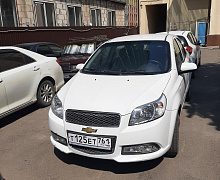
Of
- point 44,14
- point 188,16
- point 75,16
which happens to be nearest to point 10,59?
point 44,14

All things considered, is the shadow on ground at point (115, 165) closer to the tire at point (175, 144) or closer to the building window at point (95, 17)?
the tire at point (175, 144)

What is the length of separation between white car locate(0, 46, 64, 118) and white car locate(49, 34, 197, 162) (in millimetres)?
1669

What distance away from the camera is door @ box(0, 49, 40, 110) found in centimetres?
445

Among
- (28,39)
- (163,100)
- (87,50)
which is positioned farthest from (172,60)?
(28,39)

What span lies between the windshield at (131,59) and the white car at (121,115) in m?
0.07

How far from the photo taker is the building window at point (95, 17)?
59.4ft

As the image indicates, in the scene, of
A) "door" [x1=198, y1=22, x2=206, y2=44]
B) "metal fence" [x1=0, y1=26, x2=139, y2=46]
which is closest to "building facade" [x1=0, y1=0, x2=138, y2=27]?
"metal fence" [x1=0, y1=26, x2=139, y2=46]

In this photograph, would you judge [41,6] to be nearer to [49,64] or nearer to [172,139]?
[49,64]

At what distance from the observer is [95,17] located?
18453mm

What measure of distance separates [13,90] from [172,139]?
10.6 feet

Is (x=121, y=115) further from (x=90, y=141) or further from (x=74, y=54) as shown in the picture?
(x=74, y=54)

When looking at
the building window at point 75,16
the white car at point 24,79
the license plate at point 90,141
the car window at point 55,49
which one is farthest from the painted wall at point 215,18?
the license plate at point 90,141

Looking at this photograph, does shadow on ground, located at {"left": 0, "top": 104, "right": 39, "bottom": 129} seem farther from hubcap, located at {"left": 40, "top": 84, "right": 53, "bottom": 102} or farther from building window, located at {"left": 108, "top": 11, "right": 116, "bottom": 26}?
building window, located at {"left": 108, "top": 11, "right": 116, "bottom": 26}

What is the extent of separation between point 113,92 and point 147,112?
1.77 ft
